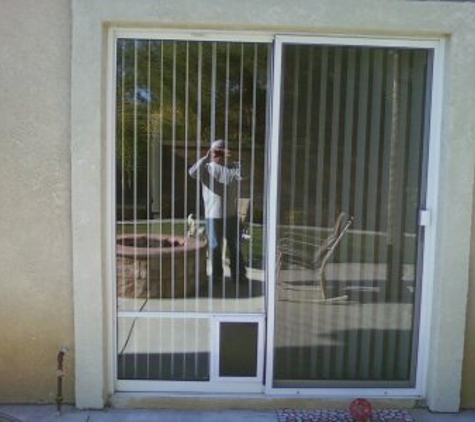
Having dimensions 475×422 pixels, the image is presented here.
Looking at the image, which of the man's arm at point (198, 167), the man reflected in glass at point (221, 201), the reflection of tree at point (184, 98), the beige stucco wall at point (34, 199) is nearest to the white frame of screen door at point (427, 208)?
the reflection of tree at point (184, 98)

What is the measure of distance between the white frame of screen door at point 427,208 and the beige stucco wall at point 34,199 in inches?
49.9

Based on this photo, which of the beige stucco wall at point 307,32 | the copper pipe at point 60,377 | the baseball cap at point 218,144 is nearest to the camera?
the beige stucco wall at point 307,32

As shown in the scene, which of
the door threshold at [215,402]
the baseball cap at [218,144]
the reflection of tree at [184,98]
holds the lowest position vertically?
the door threshold at [215,402]

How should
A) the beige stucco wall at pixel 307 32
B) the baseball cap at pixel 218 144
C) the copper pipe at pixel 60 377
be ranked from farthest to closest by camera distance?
1. the baseball cap at pixel 218 144
2. the copper pipe at pixel 60 377
3. the beige stucco wall at pixel 307 32

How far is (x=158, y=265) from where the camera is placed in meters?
3.73

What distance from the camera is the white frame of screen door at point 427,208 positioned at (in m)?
3.56

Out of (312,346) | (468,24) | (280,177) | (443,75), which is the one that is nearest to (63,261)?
(280,177)

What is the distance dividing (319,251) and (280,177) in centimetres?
55

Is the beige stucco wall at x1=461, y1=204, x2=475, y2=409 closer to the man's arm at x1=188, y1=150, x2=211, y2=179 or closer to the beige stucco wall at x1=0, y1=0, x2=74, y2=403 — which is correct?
the man's arm at x1=188, y1=150, x2=211, y2=179

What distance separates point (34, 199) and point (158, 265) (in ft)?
2.88

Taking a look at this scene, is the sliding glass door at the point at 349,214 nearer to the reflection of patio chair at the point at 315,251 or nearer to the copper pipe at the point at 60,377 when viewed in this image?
the reflection of patio chair at the point at 315,251

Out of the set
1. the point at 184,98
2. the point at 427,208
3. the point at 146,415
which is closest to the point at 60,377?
the point at 146,415

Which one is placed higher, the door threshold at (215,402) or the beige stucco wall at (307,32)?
A: the beige stucco wall at (307,32)

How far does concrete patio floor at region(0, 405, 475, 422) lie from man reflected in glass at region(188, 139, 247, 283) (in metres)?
0.86
